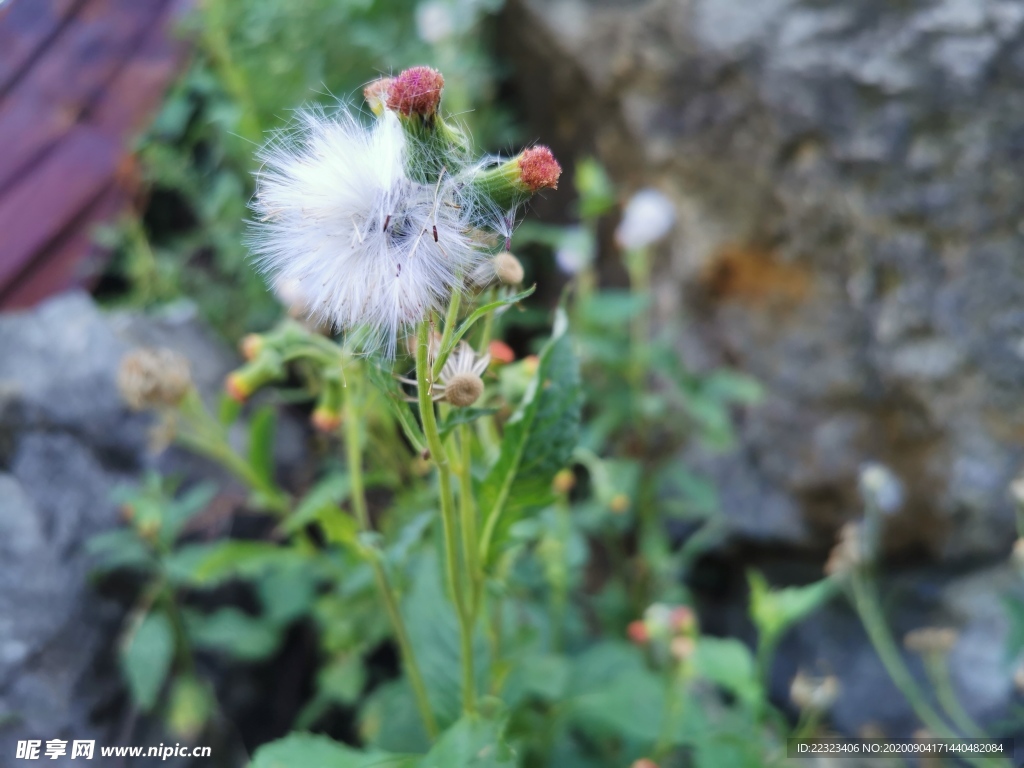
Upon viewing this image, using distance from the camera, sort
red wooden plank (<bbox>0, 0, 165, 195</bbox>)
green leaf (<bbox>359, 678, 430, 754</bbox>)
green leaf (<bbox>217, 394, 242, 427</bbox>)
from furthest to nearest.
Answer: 1. red wooden plank (<bbox>0, 0, 165, 195</bbox>)
2. green leaf (<bbox>217, 394, 242, 427</bbox>)
3. green leaf (<bbox>359, 678, 430, 754</bbox>)

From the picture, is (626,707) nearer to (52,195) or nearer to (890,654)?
(890,654)

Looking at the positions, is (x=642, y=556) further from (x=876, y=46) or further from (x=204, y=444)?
(x=876, y=46)

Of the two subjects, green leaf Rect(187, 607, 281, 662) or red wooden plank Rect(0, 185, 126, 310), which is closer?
green leaf Rect(187, 607, 281, 662)

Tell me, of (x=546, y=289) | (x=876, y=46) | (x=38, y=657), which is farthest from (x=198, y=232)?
(x=876, y=46)

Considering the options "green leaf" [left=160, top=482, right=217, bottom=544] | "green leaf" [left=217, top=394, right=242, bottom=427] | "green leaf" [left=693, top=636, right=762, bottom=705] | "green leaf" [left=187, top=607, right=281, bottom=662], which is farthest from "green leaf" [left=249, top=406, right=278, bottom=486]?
"green leaf" [left=693, top=636, right=762, bottom=705]

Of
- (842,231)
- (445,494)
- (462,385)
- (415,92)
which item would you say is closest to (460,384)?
(462,385)

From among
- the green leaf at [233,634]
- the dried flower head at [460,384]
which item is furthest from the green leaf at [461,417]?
the green leaf at [233,634]

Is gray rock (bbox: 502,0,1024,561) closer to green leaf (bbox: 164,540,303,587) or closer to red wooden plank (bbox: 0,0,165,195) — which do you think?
green leaf (bbox: 164,540,303,587)
